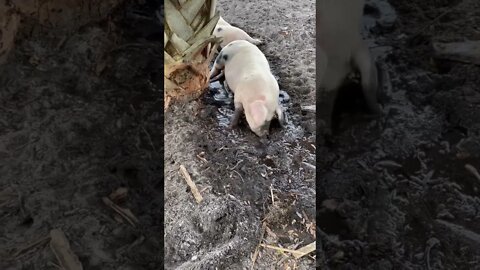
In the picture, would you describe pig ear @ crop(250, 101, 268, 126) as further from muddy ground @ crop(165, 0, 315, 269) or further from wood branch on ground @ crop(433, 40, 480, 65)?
wood branch on ground @ crop(433, 40, 480, 65)

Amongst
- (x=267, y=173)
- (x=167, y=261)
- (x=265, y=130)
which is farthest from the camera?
(x=265, y=130)

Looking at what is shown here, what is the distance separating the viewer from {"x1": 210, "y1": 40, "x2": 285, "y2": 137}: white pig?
1.47m

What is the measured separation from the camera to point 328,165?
44 cm

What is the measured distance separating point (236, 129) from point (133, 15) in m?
1.12

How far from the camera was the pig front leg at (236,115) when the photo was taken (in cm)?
152

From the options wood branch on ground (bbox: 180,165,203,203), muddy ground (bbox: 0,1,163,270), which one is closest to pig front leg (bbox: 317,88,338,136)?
muddy ground (bbox: 0,1,163,270)

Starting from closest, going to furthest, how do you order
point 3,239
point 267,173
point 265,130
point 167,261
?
point 3,239, point 167,261, point 267,173, point 265,130

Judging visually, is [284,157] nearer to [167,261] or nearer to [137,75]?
[167,261]

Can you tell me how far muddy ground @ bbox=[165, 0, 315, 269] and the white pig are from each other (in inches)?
1.7

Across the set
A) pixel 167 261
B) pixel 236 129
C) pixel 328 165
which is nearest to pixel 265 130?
pixel 236 129

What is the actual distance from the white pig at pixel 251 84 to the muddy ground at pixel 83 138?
107 centimetres

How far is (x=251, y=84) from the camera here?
1.53 metres

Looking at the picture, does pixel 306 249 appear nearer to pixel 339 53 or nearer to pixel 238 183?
pixel 238 183

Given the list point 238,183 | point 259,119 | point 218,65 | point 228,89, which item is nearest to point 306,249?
point 238,183
